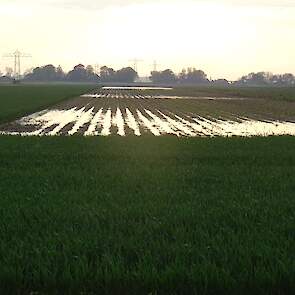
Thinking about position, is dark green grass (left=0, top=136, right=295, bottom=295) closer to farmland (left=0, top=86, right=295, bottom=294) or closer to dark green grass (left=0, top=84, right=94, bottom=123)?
farmland (left=0, top=86, right=295, bottom=294)

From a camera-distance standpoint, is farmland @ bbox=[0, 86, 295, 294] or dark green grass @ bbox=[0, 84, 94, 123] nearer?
farmland @ bbox=[0, 86, 295, 294]

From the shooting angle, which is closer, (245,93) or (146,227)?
(146,227)

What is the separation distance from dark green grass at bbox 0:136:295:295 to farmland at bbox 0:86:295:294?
0.01 m

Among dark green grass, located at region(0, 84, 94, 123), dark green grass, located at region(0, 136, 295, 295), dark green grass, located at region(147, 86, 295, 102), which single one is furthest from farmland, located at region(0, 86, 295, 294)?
dark green grass, located at region(147, 86, 295, 102)

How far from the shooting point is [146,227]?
7199 mm

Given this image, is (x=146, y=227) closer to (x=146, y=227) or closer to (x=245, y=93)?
Result: (x=146, y=227)

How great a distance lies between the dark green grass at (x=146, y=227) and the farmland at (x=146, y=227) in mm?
13

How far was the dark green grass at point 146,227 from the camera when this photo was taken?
17.5 ft

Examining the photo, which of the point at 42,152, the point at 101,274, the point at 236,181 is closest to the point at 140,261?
the point at 101,274

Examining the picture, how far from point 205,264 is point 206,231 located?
54.0 inches

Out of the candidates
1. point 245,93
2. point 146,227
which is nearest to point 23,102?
point 146,227

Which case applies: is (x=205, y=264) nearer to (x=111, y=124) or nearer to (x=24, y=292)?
(x=24, y=292)

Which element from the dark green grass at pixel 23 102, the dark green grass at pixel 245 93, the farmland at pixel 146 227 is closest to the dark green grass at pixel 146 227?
the farmland at pixel 146 227

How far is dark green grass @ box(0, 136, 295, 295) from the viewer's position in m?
5.34
